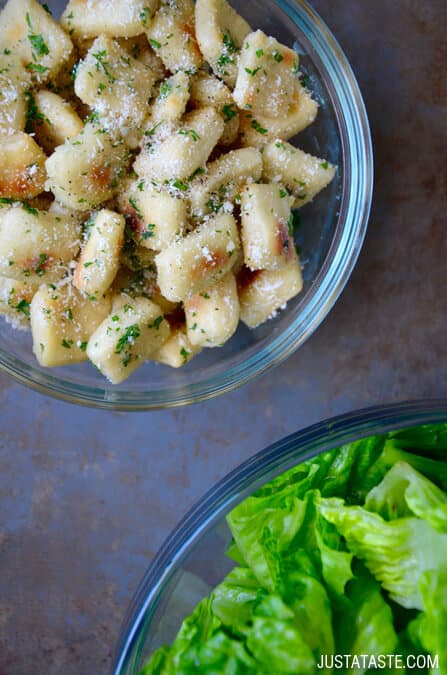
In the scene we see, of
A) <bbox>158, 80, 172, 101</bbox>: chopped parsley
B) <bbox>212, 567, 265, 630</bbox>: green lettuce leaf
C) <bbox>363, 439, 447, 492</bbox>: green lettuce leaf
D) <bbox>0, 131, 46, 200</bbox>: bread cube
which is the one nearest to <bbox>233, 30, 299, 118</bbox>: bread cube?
<bbox>158, 80, 172, 101</bbox>: chopped parsley

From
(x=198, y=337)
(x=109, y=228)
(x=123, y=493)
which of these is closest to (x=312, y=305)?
(x=198, y=337)

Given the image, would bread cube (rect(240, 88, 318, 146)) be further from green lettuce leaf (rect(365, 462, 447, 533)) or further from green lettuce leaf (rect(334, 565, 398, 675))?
green lettuce leaf (rect(334, 565, 398, 675))

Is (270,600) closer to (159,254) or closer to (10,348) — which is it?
(159,254)

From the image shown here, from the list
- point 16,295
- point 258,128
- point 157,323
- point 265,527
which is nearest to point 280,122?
point 258,128

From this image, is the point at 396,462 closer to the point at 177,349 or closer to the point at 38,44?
the point at 177,349

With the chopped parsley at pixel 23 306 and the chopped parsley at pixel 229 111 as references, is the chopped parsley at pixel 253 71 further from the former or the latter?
the chopped parsley at pixel 23 306
